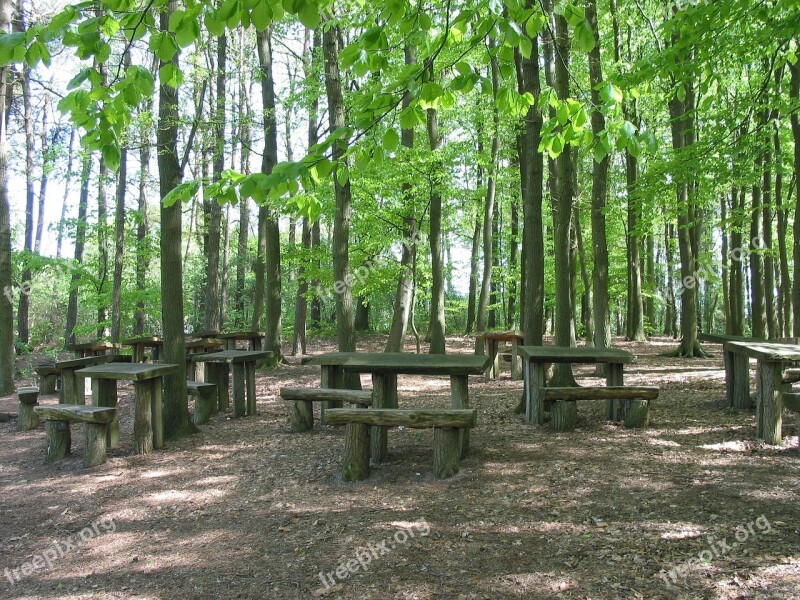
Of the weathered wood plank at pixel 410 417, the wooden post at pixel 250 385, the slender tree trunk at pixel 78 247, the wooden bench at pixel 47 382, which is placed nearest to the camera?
the weathered wood plank at pixel 410 417

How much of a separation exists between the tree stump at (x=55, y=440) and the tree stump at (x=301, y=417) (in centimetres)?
243

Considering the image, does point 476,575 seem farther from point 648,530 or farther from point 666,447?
point 666,447

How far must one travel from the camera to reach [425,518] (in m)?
4.01

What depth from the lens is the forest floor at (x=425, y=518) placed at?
3.18 m

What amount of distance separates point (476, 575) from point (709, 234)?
106ft

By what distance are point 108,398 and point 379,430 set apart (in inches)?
128

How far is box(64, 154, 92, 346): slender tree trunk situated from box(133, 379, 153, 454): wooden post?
875 centimetres

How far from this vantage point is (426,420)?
186 inches

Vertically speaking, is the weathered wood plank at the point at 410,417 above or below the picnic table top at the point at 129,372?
below

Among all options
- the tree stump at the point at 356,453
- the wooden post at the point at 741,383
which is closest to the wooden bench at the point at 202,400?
the tree stump at the point at 356,453

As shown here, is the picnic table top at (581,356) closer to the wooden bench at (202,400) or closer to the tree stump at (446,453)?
the tree stump at (446,453)

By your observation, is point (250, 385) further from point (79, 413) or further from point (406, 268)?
point (406, 268)

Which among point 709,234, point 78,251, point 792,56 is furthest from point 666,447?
point 709,234

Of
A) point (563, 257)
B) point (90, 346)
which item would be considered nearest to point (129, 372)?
point (563, 257)
